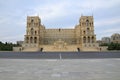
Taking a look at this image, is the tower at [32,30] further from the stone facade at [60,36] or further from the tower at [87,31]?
the tower at [87,31]

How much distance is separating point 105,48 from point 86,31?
18273 millimetres

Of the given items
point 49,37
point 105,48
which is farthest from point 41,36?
point 105,48

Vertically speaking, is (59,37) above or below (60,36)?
below

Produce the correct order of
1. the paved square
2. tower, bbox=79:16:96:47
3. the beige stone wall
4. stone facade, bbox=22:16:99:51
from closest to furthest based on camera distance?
the paved square → stone facade, bbox=22:16:99:51 → tower, bbox=79:16:96:47 → the beige stone wall

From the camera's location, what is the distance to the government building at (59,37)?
95750 mm

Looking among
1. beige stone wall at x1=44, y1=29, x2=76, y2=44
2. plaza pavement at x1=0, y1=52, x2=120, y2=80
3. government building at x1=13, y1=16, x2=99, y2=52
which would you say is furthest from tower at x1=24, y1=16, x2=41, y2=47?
plaza pavement at x1=0, y1=52, x2=120, y2=80

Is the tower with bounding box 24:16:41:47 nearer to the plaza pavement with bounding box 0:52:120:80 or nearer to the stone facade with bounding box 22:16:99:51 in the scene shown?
the stone facade with bounding box 22:16:99:51

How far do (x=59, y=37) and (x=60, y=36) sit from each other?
34.6 inches

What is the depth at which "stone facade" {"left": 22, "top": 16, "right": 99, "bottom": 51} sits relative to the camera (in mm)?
96500

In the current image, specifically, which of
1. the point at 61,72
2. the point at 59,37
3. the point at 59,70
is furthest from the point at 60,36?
the point at 61,72

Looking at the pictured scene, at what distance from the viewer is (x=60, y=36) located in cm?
11800

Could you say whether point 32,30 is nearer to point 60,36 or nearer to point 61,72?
point 60,36

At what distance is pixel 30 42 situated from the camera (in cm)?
10412

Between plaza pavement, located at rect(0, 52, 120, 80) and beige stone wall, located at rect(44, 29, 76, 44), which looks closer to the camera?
plaza pavement, located at rect(0, 52, 120, 80)
